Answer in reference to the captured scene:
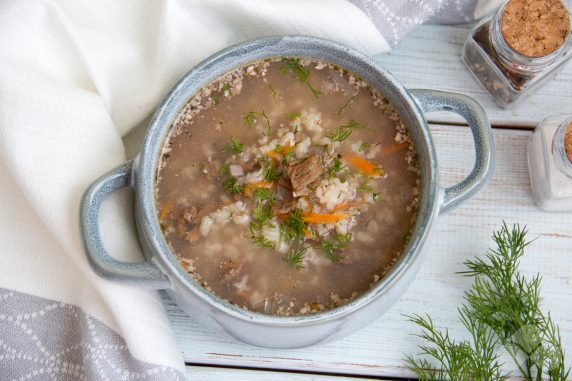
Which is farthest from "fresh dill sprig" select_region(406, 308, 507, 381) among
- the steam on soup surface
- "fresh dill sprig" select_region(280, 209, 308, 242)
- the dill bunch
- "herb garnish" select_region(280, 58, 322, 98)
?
"herb garnish" select_region(280, 58, 322, 98)

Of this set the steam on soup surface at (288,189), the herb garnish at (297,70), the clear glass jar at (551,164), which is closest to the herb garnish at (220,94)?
the steam on soup surface at (288,189)

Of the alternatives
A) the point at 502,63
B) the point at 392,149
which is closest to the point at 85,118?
the point at 392,149

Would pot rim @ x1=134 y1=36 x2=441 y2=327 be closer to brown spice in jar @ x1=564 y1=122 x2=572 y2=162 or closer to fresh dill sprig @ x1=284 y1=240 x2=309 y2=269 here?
fresh dill sprig @ x1=284 y1=240 x2=309 y2=269

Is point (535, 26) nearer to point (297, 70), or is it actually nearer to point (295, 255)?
point (297, 70)

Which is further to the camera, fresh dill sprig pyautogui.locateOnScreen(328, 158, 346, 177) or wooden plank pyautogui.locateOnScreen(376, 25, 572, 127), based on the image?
wooden plank pyautogui.locateOnScreen(376, 25, 572, 127)

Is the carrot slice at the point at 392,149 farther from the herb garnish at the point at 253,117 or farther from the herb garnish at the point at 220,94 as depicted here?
the herb garnish at the point at 220,94

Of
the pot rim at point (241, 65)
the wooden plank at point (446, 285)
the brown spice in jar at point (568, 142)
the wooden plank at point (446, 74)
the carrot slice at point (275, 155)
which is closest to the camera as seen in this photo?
the pot rim at point (241, 65)
